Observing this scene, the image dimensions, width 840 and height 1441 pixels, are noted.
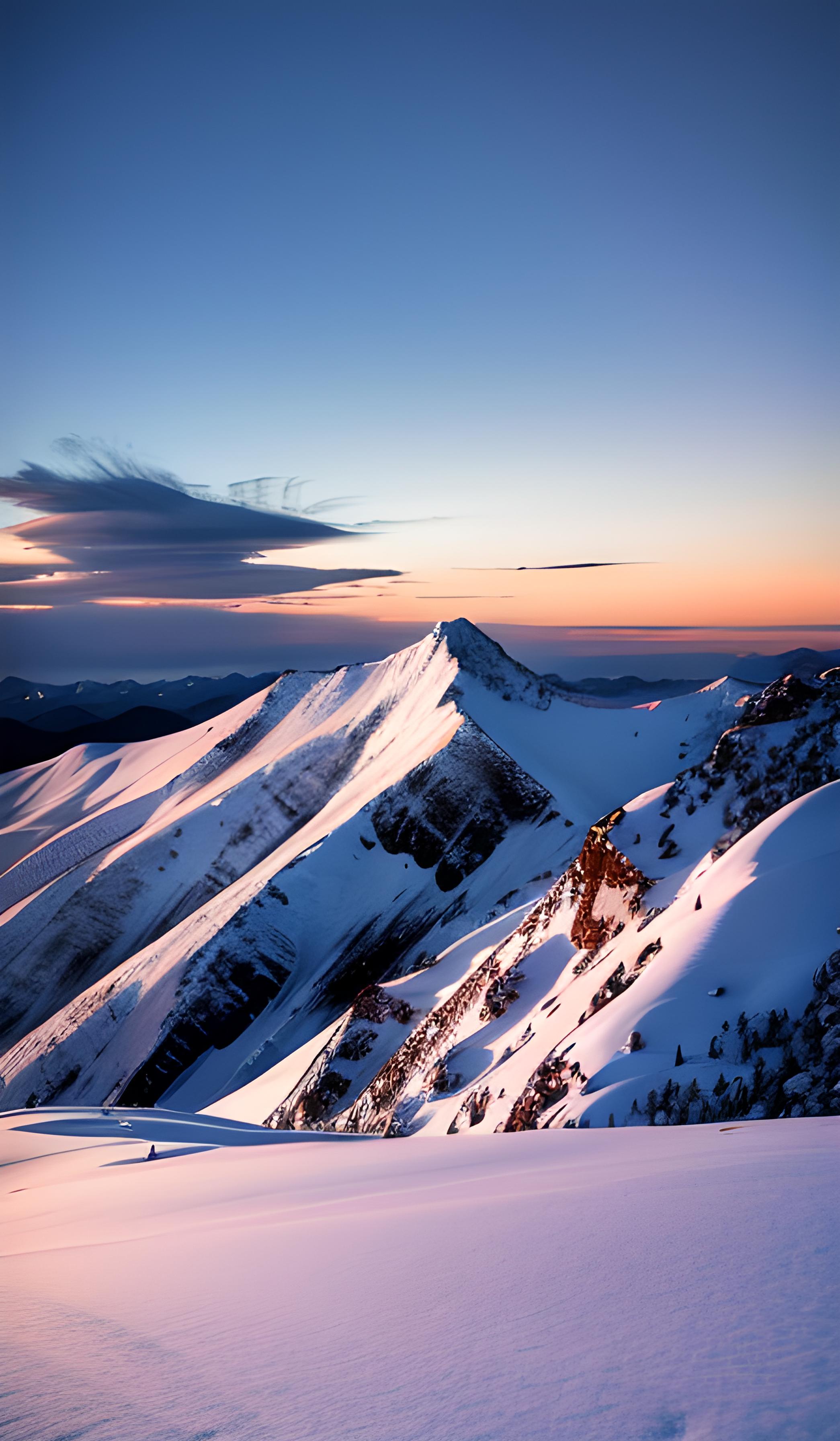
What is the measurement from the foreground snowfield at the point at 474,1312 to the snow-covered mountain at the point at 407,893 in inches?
232

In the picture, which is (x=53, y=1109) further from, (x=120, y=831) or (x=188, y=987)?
(x=120, y=831)

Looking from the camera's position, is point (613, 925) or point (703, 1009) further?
point (613, 925)

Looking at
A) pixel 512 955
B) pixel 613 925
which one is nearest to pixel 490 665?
pixel 512 955

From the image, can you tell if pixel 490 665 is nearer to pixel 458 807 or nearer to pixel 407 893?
pixel 458 807

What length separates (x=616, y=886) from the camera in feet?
63.1

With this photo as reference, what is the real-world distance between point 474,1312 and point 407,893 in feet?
176

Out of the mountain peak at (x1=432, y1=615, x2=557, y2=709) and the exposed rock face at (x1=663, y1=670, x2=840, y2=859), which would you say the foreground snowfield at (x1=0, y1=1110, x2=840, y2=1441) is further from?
the mountain peak at (x1=432, y1=615, x2=557, y2=709)

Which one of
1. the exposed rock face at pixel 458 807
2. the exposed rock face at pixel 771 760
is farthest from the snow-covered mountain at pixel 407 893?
the exposed rock face at pixel 458 807

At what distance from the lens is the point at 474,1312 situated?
3326mm

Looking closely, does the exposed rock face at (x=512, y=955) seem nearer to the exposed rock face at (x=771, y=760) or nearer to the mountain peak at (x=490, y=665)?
the exposed rock face at (x=771, y=760)

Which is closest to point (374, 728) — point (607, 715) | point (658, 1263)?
point (607, 715)

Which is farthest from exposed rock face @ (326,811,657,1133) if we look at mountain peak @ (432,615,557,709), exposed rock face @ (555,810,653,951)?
mountain peak @ (432,615,557,709)

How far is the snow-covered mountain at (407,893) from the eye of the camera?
50.9 feet

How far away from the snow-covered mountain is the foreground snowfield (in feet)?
19.3
